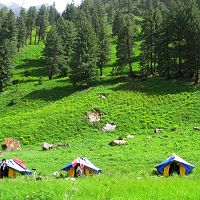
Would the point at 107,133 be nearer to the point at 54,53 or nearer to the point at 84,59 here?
the point at 84,59

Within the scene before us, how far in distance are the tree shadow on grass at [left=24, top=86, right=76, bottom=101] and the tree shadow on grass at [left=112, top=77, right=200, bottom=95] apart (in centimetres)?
918

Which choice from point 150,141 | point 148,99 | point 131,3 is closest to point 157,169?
point 150,141

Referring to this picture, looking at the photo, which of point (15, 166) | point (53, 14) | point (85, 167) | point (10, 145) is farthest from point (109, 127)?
point (53, 14)

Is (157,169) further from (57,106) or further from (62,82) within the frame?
(62,82)

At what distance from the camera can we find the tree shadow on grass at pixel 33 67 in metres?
96.2

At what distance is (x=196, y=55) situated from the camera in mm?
58688

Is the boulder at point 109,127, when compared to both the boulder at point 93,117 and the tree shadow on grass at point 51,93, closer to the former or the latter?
the boulder at point 93,117

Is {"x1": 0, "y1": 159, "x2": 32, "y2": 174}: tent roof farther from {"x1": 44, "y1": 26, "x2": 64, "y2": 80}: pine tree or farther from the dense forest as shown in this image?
{"x1": 44, "y1": 26, "x2": 64, "y2": 80}: pine tree

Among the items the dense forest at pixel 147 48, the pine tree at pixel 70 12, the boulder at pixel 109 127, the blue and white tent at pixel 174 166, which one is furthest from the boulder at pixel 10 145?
the pine tree at pixel 70 12

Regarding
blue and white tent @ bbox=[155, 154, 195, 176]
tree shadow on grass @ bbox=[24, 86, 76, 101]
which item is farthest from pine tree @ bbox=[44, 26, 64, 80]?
blue and white tent @ bbox=[155, 154, 195, 176]

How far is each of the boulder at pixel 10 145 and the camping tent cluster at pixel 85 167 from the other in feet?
56.0

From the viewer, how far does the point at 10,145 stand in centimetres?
4319

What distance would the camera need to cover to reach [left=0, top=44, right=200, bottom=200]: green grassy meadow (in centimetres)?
1175

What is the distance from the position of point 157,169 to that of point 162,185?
40.1 ft
